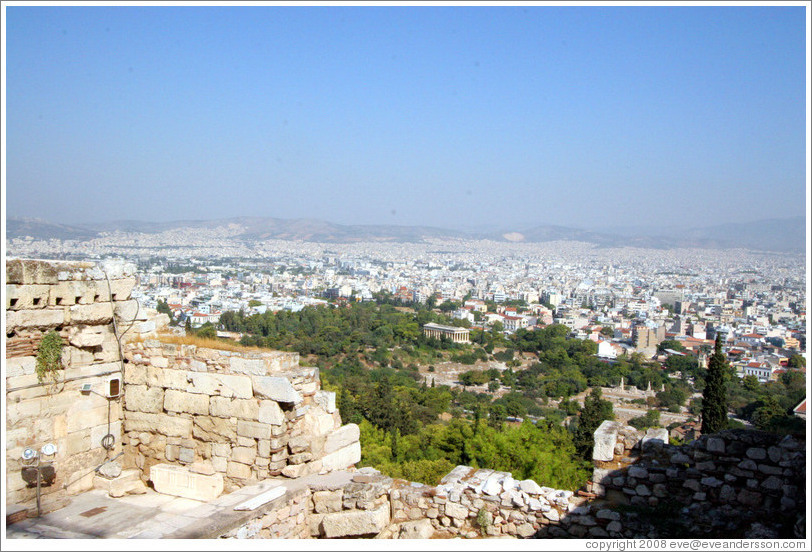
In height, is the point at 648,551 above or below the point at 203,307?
above

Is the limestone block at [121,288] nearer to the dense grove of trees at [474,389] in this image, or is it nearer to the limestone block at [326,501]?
the limestone block at [326,501]

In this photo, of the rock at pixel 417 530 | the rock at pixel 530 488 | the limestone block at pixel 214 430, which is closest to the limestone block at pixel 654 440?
the rock at pixel 530 488

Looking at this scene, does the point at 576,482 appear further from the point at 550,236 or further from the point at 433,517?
the point at 550,236

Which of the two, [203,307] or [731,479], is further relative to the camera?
[203,307]

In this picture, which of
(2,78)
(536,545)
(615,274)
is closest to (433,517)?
(536,545)

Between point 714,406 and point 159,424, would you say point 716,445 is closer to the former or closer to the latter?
point 159,424

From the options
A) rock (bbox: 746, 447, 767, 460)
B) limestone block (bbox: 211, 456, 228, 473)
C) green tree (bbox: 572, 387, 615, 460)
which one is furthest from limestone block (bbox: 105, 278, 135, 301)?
green tree (bbox: 572, 387, 615, 460)
